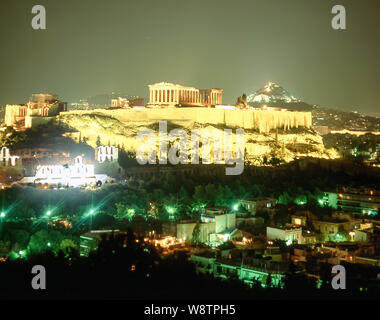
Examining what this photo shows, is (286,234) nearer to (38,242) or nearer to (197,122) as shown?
(38,242)

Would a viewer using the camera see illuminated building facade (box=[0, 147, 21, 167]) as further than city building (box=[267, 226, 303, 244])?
Yes

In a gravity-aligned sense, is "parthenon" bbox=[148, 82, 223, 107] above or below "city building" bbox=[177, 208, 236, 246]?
above

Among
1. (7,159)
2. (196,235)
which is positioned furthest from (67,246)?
(7,159)

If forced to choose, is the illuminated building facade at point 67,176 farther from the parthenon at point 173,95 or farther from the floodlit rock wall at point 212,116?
the parthenon at point 173,95

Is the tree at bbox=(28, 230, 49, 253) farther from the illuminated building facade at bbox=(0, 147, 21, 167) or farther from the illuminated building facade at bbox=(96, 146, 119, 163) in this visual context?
the illuminated building facade at bbox=(96, 146, 119, 163)

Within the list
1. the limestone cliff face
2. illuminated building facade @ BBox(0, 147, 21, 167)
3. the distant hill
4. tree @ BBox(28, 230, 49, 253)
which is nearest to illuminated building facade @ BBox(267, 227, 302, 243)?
tree @ BBox(28, 230, 49, 253)

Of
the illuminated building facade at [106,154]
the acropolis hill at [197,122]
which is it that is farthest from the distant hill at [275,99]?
the illuminated building facade at [106,154]
